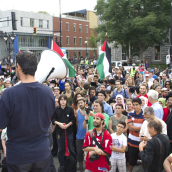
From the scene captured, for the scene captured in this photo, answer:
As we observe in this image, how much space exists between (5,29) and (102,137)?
50289 mm

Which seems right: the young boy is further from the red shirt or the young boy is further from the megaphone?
the megaphone

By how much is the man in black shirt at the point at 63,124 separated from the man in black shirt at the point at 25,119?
10.2 feet

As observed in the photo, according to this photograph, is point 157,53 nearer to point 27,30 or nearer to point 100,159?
point 27,30

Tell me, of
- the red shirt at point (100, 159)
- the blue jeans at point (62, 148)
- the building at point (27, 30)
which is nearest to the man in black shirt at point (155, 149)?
the red shirt at point (100, 159)

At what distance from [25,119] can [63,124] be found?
3332 millimetres

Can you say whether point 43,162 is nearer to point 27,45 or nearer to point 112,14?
point 112,14

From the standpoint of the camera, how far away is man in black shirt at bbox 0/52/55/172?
2.03m

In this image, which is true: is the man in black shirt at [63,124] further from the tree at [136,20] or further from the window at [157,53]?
the window at [157,53]

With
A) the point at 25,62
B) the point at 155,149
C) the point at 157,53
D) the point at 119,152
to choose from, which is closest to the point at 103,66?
the point at 119,152

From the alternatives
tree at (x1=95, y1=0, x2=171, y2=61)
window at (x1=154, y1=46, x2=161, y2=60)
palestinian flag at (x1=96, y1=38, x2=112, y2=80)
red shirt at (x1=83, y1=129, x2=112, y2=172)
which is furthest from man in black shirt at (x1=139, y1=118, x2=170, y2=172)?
window at (x1=154, y1=46, x2=161, y2=60)

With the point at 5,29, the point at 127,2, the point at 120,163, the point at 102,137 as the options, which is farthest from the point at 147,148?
the point at 5,29

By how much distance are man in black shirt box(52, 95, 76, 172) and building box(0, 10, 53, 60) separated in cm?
4407

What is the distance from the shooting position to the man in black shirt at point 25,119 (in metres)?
2.03

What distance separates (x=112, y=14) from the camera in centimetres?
2869
